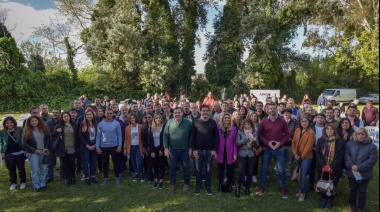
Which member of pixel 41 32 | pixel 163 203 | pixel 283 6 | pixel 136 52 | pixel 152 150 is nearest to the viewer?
pixel 163 203

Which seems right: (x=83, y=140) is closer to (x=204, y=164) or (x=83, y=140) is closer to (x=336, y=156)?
(x=204, y=164)

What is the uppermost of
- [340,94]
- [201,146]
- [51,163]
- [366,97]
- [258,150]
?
[340,94]

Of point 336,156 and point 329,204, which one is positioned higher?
point 336,156

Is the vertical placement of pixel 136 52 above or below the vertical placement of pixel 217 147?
above

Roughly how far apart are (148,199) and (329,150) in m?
3.57

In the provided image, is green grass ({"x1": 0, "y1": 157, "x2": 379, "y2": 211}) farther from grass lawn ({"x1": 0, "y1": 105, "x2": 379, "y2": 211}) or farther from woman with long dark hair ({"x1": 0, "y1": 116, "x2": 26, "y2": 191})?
woman with long dark hair ({"x1": 0, "y1": 116, "x2": 26, "y2": 191})

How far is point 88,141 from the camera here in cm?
599

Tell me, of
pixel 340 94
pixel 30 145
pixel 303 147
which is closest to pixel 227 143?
pixel 303 147

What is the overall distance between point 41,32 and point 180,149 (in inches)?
1372

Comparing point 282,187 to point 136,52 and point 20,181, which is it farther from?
point 136,52

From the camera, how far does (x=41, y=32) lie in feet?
110

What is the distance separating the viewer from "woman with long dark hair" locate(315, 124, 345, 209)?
4.80m

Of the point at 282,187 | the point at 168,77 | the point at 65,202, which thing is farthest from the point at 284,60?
the point at 65,202

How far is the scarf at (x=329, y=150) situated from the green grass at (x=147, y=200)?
0.92 m
